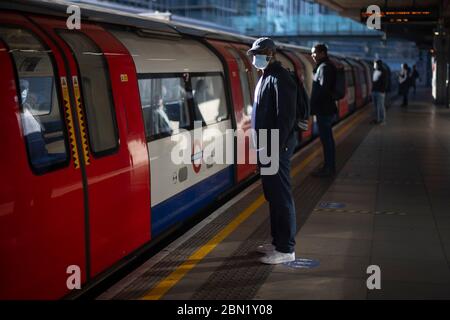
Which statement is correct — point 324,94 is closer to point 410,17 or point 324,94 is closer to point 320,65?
point 320,65

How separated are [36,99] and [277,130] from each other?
1865mm

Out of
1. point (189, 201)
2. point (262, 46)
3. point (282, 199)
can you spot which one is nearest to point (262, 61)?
point (262, 46)

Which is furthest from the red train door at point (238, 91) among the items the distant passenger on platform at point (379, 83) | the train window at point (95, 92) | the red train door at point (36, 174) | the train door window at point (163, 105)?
the distant passenger on platform at point (379, 83)

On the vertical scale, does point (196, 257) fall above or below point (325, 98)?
below

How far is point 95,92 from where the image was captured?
461 cm

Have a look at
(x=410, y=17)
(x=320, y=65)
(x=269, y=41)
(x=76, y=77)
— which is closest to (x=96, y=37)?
(x=76, y=77)

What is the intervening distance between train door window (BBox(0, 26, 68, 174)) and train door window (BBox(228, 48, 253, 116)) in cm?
482

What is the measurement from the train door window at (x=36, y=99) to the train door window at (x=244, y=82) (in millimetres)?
4821

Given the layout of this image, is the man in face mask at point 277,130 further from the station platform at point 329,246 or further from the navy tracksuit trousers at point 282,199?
the station platform at point 329,246

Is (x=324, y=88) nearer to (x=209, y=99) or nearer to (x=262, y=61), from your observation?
(x=209, y=99)

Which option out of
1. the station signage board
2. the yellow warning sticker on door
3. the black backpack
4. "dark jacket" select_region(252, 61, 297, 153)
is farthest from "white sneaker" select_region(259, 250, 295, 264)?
the station signage board

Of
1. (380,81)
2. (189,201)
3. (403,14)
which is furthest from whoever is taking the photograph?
(380,81)

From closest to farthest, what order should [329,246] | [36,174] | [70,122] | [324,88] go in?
[36,174] < [70,122] < [329,246] < [324,88]

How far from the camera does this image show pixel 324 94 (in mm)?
8773
